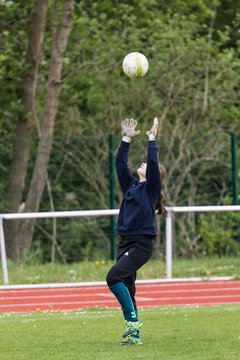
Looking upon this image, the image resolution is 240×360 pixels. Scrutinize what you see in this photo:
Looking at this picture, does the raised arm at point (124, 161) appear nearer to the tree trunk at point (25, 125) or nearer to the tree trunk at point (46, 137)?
the tree trunk at point (46, 137)

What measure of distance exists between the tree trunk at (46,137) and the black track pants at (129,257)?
10.8 m

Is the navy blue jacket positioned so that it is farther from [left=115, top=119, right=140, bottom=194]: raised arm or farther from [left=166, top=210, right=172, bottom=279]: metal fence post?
[left=166, top=210, right=172, bottom=279]: metal fence post

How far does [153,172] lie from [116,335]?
1.99 meters

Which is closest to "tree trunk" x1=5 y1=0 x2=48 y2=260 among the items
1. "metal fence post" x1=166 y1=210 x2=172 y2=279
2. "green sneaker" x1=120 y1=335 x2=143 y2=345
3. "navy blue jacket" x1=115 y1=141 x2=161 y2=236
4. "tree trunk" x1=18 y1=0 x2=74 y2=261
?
"tree trunk" x1=18 y1=0 x2=74 y2=261

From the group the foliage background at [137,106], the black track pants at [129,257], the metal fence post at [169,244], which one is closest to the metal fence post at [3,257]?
the metal fence post at [169,244]

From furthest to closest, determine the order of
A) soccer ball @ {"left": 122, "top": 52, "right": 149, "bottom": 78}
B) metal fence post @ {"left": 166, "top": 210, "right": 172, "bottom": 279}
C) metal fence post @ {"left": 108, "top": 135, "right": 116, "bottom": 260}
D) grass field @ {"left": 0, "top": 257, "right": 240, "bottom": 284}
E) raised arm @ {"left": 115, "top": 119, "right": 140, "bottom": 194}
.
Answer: metal fence post @ {"left": 108, "top": 135, "right": 116, "bottom": 260}, grass field @ {"left": 0, "top": 257, "right": 240, "bottom": 284}, metal fence post @ {"left": 166, "top": 210, "right": 172, "bottom": 279}, soccer ball @ {"left": 122, "top": 52, "right": 149, "bottom": 78}, raised arm @ {"left": 115, "top": 119, "right": 140, "bottom": 194}

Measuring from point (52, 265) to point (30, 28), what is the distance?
5.69 metres

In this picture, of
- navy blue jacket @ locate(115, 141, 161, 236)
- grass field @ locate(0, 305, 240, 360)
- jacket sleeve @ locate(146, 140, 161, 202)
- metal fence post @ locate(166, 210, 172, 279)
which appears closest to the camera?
grass field @ locate(0, 305, 240, 360)

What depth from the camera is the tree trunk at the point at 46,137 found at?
21719 mm

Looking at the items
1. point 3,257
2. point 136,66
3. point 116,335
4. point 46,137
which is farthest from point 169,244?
point 116,335

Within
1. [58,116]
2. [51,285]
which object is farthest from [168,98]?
[51,285]

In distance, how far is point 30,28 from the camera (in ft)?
77.1

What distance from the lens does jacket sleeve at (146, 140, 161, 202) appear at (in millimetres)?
10352

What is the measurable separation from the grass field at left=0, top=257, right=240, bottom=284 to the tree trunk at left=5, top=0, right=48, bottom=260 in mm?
1238
